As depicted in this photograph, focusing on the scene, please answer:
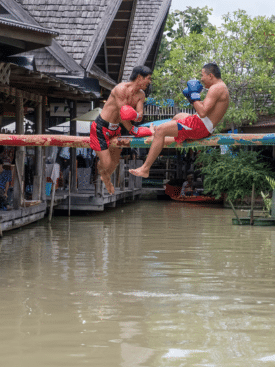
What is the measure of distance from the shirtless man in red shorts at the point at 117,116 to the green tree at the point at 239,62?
537 inches

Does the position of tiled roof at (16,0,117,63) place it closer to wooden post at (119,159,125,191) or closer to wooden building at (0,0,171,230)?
wooden building at (0,0,171,230)

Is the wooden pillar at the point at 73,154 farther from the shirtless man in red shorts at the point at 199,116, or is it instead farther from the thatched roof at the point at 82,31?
the shirtless man in red shorts at the point at 199,116

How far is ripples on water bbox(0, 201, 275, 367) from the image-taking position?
5410 mm

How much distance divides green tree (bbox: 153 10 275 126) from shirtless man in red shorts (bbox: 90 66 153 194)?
13652 mm

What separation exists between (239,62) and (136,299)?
44.3 ft

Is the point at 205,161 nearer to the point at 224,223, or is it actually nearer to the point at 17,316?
the point at 224,223

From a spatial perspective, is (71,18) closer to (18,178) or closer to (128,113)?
(18,178)

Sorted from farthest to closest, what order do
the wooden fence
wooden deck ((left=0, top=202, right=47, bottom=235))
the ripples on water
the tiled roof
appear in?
1. the wooden fence
2. the tiled roof
3. wooden deck ((left=0, top=202, right=47, bottom=235))
4. the ripples on water

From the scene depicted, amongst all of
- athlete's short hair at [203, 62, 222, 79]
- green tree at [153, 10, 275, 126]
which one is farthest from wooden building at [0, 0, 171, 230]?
athlete's short hair at [203, 62, 222, 79]

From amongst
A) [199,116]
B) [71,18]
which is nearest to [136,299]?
[199,116]

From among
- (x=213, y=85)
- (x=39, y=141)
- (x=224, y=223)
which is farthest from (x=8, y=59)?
(x=213, y=85)

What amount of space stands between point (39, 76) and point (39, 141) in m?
6.33

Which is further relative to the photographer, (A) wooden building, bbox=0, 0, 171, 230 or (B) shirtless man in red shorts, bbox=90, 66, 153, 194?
(A) wooden building, bbox=0, 0, 171, 230

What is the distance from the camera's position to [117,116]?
5180 mm
